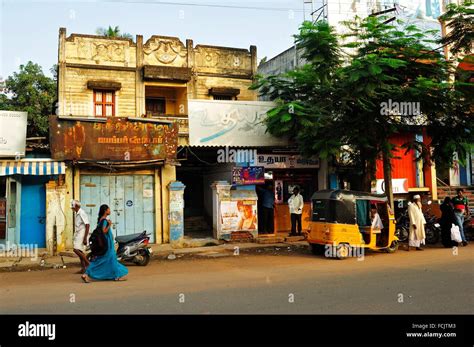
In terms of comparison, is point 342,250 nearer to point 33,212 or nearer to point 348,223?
point 348,223

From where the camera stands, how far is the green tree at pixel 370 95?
1226 cm

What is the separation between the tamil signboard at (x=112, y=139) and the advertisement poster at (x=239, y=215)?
271 cm

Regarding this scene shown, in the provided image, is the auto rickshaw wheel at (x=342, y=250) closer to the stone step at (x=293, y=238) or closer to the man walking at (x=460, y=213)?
the stone step at (x=293, y=238)

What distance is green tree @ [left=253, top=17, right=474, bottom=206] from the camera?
12.3 meters

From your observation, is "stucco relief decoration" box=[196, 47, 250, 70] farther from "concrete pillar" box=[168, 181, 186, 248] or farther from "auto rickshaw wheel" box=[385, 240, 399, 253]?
"auto rickshaw wheel" box=[385, 240, 399, 253]

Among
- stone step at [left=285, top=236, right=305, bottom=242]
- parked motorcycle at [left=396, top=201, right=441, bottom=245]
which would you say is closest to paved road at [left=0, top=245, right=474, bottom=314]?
parked motorcycle at [left=396, top=201, right=441, bottom=245]

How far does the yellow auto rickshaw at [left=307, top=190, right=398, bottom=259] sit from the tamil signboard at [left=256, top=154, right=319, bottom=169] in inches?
187

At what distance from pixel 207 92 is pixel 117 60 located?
3798 millimetres

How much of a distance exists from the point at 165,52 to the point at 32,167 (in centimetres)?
717

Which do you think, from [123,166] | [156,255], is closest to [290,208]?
[156,255]

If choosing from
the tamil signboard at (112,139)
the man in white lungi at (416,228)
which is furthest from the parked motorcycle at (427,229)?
the tamil signboard at (112,139)

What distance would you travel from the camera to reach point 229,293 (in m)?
7.13
